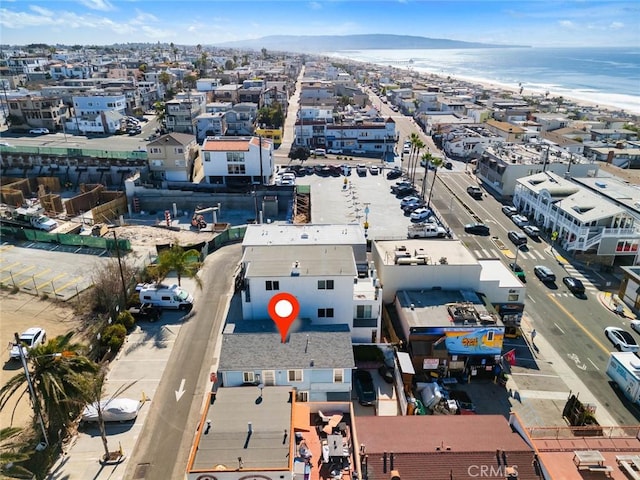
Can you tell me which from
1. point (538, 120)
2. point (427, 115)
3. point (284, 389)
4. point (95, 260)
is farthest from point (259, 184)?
point (538, 120)

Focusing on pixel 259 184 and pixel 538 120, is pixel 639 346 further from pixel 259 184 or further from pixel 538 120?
pixel 538 120

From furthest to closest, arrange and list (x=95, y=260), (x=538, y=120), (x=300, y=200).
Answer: (x=538, y=120) < (x=300, y=200) < (x=95, y=260)

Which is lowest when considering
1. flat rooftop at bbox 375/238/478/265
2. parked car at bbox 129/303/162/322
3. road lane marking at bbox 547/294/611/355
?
road lane marking at bbox 547/294/611/355

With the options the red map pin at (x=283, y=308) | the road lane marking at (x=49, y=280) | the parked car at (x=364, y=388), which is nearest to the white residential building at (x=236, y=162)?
the road lane marking at (x=49, y=280)

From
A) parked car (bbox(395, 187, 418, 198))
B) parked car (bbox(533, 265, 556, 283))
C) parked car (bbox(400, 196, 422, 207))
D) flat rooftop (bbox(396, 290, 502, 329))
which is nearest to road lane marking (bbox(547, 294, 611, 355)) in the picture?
parked car (bbox(533, 265, 556, 283))

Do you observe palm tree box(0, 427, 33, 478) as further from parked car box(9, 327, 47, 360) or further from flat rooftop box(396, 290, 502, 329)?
flat rooftop box(396, 290, 502, 329)
